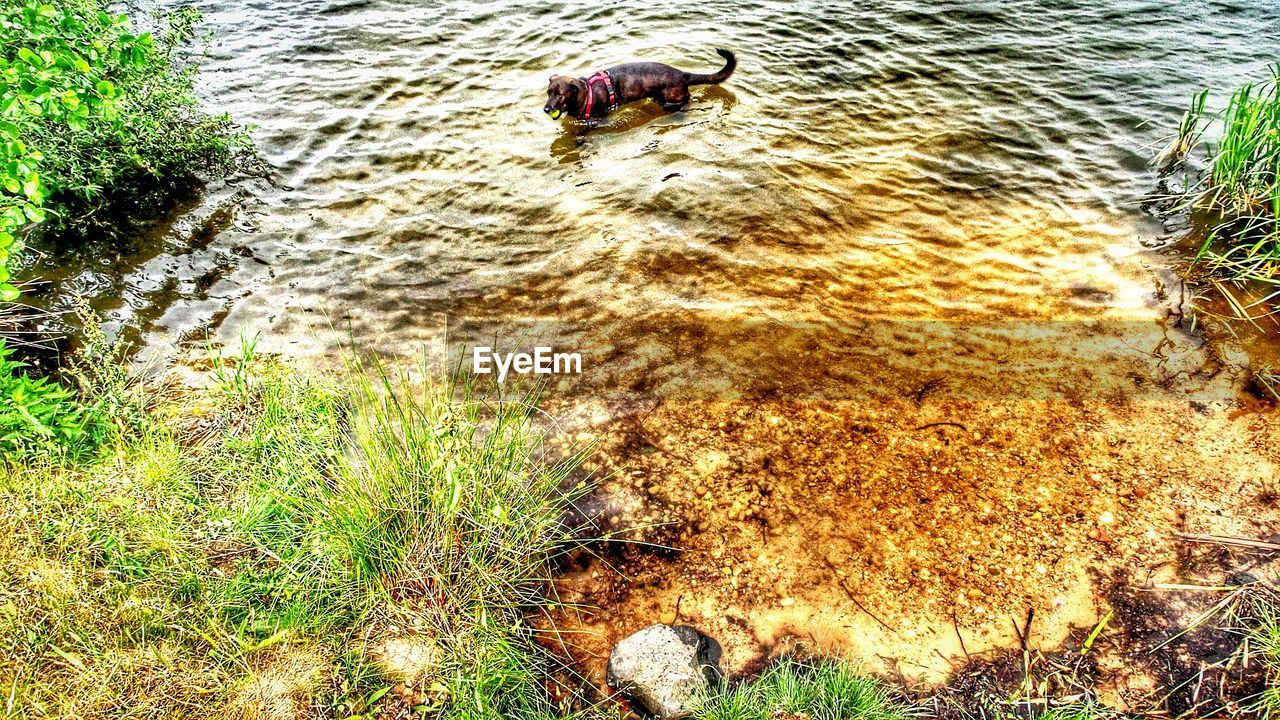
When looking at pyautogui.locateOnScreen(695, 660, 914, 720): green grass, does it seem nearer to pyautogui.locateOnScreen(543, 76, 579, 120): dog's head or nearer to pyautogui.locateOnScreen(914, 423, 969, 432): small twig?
pyautogui.locateOnScreen(914, 423, 969, 432): small twig

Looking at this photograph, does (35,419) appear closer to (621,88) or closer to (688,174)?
(688,174)

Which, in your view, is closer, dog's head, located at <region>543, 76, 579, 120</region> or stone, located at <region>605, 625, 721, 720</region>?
stone, located at <region>605, 625, 721, 720</region>

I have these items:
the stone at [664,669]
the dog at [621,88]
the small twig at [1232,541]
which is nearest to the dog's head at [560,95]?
the dog at [621,88]

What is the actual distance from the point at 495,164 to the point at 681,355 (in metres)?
3.24

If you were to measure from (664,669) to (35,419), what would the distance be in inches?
120

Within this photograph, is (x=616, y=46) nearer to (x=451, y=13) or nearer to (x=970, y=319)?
(x=451, y=13)

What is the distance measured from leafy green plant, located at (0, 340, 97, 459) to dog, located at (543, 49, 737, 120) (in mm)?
4711

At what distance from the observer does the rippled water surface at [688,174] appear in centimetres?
504

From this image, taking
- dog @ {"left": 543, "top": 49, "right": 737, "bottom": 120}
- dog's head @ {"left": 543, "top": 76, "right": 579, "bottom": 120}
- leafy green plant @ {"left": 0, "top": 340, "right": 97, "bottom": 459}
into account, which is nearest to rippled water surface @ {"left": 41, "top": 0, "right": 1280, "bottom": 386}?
dog @ {"left": 543, "top": 49, "right": 737, "bottom": 120}

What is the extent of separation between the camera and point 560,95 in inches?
261

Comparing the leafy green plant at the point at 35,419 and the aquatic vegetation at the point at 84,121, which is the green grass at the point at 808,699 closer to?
→ the leafy green plant at the point at 35,419

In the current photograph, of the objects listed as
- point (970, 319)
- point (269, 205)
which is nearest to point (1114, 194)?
point (970, 319)

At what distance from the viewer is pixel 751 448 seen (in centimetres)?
393

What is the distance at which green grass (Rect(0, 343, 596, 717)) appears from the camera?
2.61 m
